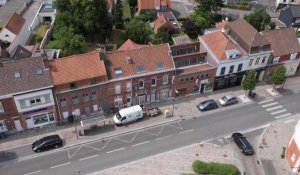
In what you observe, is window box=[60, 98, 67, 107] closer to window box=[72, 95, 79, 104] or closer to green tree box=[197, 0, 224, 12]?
window box=[72, 95, 79, 104]

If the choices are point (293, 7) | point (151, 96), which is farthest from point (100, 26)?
point (293, 7)

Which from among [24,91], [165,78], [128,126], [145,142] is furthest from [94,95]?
[165,78]

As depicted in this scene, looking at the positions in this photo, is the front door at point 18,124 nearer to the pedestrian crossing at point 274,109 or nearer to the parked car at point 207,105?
the parked car at point 207,105

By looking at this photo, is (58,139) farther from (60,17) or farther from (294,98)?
(294,98)

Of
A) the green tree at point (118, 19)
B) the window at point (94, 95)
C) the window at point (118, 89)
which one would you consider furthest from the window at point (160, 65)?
the green tree at point (118, 19)

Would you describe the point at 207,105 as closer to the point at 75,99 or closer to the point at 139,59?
the point at 139,59

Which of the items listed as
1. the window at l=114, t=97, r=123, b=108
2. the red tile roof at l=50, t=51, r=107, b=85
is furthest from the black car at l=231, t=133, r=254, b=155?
the red tile roof at l=50, t=51, r=107, b=85
